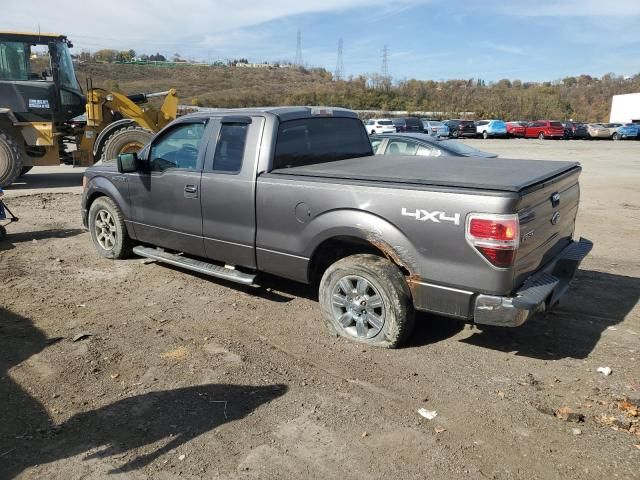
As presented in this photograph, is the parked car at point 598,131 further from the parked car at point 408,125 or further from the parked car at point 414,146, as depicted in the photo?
the parked car at point 414,146

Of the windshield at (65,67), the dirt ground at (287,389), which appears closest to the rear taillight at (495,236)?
the dirt ground at (287,389)

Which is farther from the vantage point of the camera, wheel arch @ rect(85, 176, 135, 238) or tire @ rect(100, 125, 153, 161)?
tire @ rect(100, 125, 153, 161)

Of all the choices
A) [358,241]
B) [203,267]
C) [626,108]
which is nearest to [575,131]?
Answer: [626,108]

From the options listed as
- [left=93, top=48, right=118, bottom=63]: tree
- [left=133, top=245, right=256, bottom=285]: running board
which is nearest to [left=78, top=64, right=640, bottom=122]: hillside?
[left=93, top=48, right=118, bottom=63]: tree

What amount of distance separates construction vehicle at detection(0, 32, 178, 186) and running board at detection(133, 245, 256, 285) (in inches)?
296

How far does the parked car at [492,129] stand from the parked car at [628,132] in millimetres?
8376

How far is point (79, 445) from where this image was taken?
305 centimetres

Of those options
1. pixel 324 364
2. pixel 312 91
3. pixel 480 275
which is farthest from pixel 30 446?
pixel 312 91

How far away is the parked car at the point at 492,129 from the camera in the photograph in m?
43.7

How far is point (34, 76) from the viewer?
12.7 meters

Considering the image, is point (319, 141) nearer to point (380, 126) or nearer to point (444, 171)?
point (444, 171)

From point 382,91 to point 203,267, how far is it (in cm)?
9067

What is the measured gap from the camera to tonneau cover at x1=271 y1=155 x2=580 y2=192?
12.2ft

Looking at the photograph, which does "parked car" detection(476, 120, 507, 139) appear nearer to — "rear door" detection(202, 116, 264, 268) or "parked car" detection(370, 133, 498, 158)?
"parked car" detection(370, 133, 498, 158)
